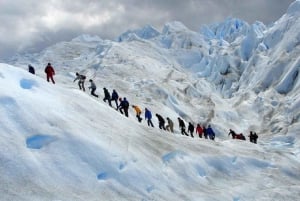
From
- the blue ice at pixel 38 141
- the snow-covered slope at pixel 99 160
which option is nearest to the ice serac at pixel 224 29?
the snow-covered slope at pixel 99 160

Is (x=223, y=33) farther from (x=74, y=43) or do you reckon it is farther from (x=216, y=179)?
(x=216, y=179)

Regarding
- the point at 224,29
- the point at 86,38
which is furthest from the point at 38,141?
the point at 224,29

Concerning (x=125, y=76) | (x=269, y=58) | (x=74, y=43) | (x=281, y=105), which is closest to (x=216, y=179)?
(x=281, y=105)

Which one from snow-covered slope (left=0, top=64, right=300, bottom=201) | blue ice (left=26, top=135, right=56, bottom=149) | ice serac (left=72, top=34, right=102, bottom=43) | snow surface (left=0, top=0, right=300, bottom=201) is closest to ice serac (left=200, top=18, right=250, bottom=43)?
ice serac (left=72, top=34, right=102, bottom=43)

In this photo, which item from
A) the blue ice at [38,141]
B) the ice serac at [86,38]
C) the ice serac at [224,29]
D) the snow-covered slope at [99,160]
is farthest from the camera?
the ice serac at [224,29]

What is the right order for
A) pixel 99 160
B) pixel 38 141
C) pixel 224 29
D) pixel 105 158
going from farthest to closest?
pixel 224 29, pixel 105 158, pixel 99 160, pixel 38 141

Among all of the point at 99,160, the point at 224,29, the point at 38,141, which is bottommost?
the point at 99,160

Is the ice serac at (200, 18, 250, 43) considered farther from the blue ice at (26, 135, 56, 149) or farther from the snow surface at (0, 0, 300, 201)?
the blue ice at (26, 135, 56, 149)

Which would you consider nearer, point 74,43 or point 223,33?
point 74,43

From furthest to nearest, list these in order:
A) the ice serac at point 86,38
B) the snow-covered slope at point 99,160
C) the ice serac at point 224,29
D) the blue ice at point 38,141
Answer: the ice serac at point 224,29
the ice serac at point 86,38
the blue ice at point 38,141
the snow-covered slope at point 99,160

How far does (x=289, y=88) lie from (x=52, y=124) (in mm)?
70580

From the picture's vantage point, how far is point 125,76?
84125 mm

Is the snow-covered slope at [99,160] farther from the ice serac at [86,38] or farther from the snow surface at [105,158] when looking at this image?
the ice serac at [86,38]

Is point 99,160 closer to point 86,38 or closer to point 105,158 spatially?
point 105,158
